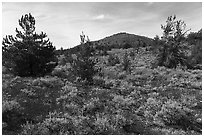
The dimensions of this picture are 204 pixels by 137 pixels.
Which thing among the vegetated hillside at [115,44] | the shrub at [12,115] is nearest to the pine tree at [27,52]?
the vegetated hillside at [115,44]

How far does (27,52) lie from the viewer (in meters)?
22.7

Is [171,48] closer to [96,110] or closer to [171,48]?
[171,48]

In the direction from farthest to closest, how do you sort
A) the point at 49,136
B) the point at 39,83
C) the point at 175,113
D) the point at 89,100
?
the point at 39,83 < the point at 89,100 < the point at 175,113 < the point at 49,136

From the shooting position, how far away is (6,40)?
2344 cm

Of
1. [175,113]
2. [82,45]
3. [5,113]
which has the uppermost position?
[82,45]

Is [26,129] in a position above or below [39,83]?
below

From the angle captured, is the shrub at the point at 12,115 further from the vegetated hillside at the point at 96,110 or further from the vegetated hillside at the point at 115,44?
the vegetated hillside at the point at 115,44

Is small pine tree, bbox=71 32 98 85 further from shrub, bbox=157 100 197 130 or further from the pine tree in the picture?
shrub, bbox=157 100 197 130

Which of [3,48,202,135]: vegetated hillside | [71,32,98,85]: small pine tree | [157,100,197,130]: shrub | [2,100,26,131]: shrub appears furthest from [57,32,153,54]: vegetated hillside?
[157,100,197,130]: shrub

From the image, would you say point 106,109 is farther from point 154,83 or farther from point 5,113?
point 154,83

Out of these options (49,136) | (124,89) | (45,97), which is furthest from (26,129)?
(124,89)

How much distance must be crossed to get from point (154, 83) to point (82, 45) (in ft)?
24.9

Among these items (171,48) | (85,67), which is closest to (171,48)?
(171,48)

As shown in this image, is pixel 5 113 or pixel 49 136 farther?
pixel 5 113
